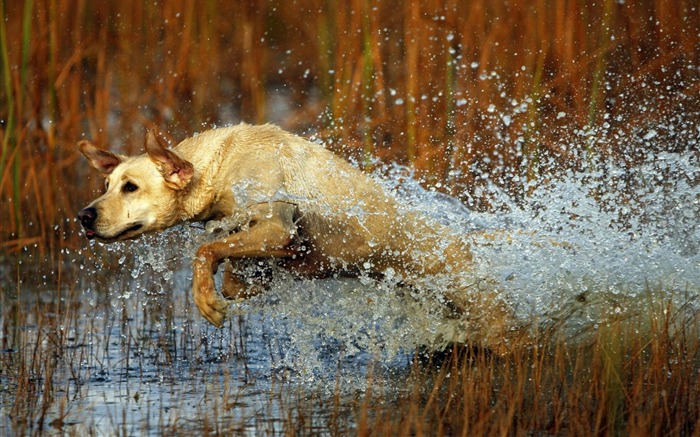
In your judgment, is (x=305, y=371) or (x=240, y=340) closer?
(x=305, y=371)

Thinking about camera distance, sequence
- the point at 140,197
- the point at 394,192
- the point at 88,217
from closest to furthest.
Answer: the point at 88,217
the point at 140,197
the point at 394,192

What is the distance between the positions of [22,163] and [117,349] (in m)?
3.74

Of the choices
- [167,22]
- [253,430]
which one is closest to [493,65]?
[167,22]

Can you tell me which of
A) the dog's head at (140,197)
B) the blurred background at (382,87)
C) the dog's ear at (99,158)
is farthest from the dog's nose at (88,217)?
the blurred background at (382,87)

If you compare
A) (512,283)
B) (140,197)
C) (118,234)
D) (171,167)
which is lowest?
(512,283)

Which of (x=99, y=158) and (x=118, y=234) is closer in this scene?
(x=118, y=234)

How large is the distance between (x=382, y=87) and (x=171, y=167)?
395 centimetres

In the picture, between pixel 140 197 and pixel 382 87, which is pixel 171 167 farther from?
Answer: pixel 382 87

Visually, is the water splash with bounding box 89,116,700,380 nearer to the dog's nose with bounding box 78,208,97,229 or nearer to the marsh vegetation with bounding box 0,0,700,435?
the marsh vegetation with bounding box 0,0,700,435

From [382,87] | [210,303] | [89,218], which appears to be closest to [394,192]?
[210,303]

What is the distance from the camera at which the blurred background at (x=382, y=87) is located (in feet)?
28.2

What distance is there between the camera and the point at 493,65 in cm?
906

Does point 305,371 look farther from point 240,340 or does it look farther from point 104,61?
→ point 104,61

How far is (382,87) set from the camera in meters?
8.92
